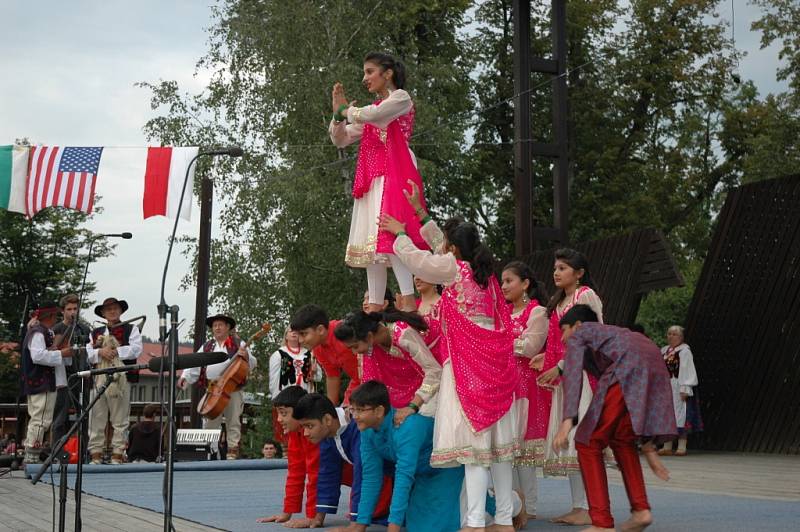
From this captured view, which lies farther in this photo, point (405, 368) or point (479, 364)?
point (405, 368)

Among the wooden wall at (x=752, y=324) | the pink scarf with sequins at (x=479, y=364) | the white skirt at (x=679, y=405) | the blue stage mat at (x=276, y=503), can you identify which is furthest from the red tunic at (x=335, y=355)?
the wooden wall at (x=752, y=324)

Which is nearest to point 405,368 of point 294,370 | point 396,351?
point 396,351

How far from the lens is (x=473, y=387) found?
18.7 feet

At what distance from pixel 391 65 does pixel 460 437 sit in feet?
8.56

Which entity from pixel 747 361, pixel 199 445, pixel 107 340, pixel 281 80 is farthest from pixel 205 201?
pixel 747 361

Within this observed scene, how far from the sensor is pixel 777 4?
25344 mm

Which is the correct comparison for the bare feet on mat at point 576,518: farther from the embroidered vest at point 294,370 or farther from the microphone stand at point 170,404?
the embroidered vest at point 294,370

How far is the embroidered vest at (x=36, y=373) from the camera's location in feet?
36.8

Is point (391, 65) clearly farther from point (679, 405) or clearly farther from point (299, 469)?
point (679, 405)

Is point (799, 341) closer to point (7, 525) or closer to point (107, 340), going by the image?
point (107, 340)

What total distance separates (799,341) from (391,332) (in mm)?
8216

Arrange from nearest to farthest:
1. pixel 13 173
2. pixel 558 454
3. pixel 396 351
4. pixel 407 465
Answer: pixel 407 465, pixel 396 351, pixel 558 454, pixel 13 173

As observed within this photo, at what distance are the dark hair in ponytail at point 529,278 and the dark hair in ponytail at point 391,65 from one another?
139 centimetres

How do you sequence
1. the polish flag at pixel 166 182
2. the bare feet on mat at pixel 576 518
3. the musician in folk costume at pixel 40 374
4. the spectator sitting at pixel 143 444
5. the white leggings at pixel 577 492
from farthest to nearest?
the polish flag at pixel 166 182
the spectator sitting at pixel 143 444
the musician in folk costume at pixel 40 374
the white leggings at pixel 577 492
the bare feet on mat at pixel 576 518
